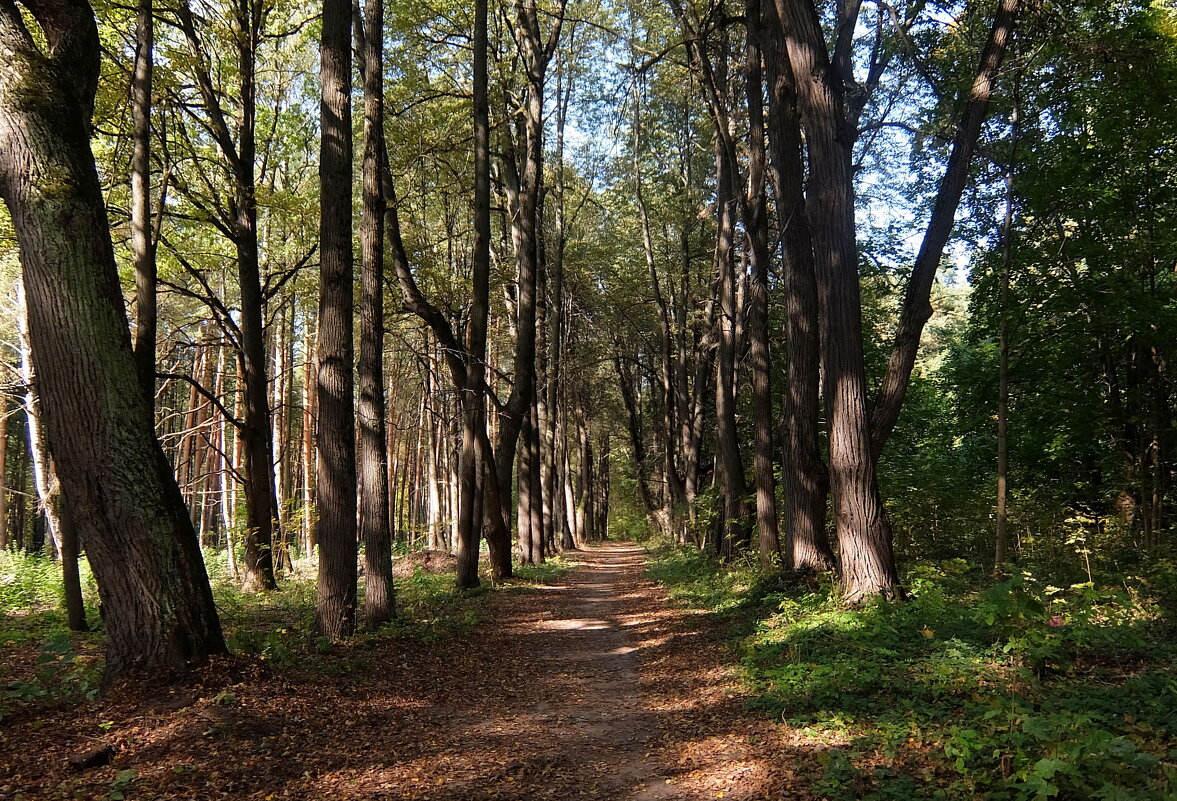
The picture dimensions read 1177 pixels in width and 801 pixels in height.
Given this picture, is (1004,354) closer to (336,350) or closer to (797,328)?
(797,328)

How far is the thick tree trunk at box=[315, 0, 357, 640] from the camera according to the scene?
7.38 m

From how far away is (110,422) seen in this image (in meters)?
4.73

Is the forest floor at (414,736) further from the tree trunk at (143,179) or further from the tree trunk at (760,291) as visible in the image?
the tree trunk at (760,291)

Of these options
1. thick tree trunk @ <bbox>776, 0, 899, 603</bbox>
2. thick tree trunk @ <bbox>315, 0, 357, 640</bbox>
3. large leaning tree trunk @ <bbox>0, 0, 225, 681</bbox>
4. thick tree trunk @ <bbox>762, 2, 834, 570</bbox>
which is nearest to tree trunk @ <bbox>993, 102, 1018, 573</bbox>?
thick tree trunk @ <bbox>762, 2, 834, 570</bbox>

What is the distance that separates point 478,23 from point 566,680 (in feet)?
33.9

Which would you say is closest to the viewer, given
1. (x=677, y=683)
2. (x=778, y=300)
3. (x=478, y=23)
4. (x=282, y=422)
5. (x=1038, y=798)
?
(x=1038, y=798)

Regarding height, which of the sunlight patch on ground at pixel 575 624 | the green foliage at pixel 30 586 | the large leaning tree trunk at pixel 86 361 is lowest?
the sunlight patch on ground at pixel 575 624

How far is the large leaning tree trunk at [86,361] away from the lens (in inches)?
182

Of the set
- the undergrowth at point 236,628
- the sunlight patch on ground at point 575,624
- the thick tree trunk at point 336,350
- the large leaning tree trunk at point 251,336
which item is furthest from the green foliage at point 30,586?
the sunlight patch on ground at point 575,624

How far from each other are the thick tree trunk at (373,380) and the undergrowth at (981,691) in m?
4.39

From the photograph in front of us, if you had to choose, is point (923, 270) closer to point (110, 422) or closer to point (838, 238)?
point (838, 238)

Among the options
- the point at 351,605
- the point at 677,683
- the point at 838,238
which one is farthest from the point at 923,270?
the point at 351,605

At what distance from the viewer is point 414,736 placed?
5.12 m

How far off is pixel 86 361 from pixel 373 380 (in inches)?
153
